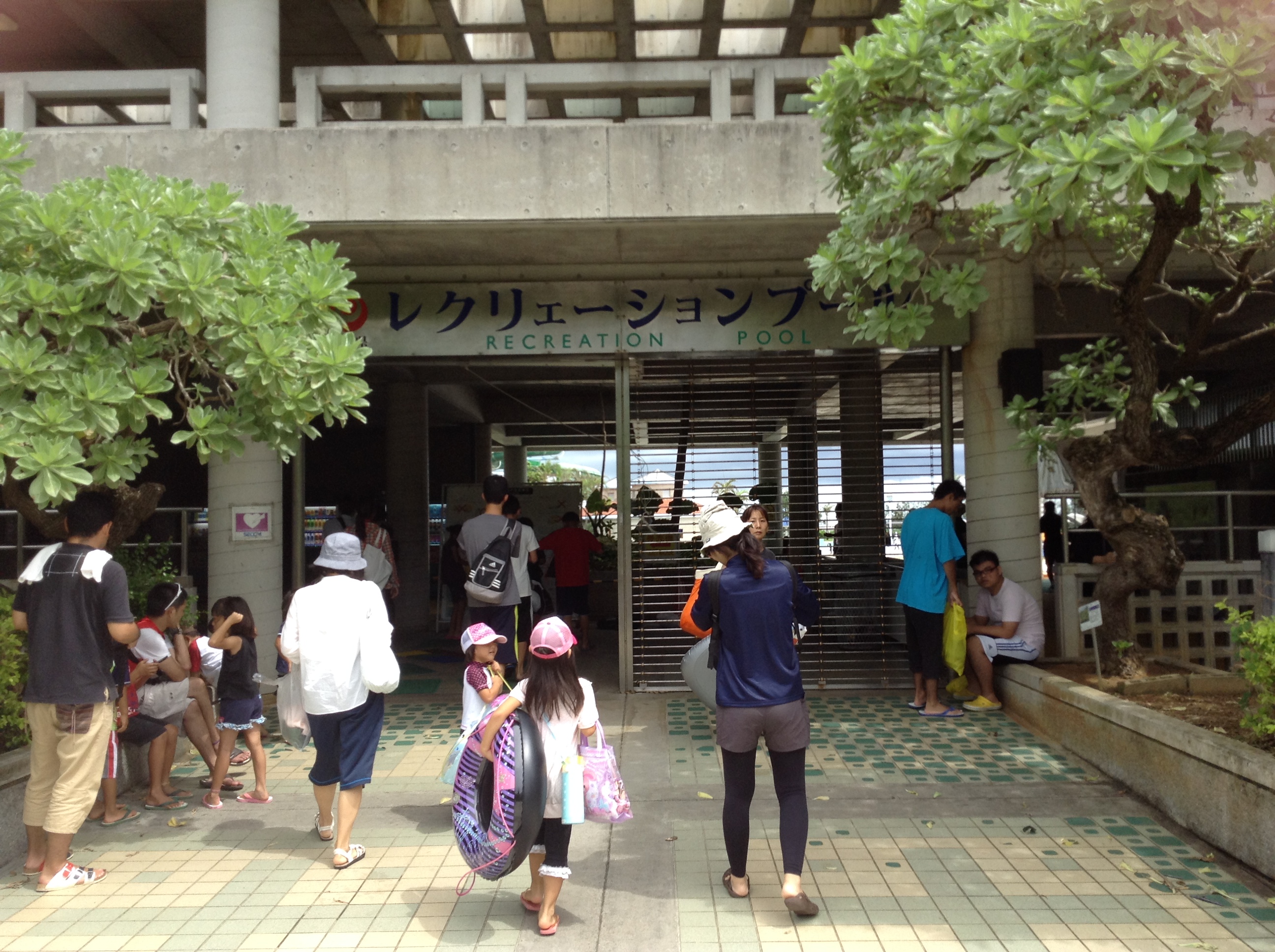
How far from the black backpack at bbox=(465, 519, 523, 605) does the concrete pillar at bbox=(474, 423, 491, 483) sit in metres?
14.1

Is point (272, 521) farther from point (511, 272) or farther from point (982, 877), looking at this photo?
point (982, 877)

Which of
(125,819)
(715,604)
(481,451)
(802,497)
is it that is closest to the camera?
(715,604)

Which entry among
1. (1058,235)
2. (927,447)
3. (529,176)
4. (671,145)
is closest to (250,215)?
(529,176)

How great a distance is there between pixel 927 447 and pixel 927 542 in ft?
5.53

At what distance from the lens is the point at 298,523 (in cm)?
880

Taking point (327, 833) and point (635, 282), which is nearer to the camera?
point (327, 833)

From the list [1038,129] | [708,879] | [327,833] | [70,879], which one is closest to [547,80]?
[1038,129]

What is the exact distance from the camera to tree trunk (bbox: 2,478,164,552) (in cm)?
499

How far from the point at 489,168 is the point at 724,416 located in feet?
9.23

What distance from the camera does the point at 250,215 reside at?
4824 mm

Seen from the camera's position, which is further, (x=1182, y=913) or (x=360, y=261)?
(x=360, y=261)

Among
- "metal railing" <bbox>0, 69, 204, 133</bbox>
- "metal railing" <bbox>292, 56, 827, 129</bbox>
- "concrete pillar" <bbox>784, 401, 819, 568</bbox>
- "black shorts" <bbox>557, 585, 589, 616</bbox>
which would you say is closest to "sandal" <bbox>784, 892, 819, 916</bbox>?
"concrete pillar" <bbox>784, 401, 819, 568</bbox>

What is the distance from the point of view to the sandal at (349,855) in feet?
14.6

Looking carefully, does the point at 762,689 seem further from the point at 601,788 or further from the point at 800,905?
the point at 800,905
